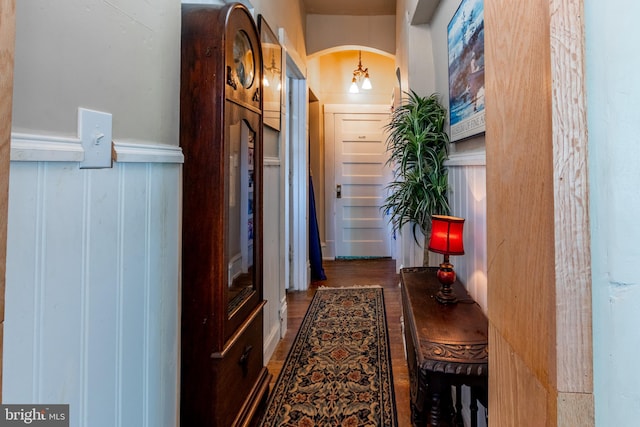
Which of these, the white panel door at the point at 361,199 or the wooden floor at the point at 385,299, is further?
the white panel door at the point at 361,199

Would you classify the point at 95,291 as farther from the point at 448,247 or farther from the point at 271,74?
the point at 271,74

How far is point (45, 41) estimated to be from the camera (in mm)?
688

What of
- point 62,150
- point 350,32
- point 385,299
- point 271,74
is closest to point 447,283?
point 62,150

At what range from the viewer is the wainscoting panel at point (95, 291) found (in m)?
0.65

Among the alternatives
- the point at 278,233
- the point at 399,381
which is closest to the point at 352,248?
the point at 278,233

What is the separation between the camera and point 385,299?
11.7 feet

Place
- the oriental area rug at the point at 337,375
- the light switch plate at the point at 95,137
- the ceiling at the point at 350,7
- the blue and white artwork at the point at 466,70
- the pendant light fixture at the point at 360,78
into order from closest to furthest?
the light switch plate at the point at 95,137 → the blue and white artwork at the point at 466,70 → the oriental area rug at the point at 337,375 → the ceiling at the point at 350,7 → the pendant light fixture at the point at 360,78

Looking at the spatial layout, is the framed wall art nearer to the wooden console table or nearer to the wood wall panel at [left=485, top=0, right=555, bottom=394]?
the wooden console table

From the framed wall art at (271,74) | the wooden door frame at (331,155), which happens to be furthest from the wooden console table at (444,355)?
the wooden door frame at (331,155)

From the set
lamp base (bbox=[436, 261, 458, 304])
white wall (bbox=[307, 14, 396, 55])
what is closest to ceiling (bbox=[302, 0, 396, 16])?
white wall (bbox=[307, 14, 396, 55])

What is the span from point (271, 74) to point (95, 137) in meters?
1.69

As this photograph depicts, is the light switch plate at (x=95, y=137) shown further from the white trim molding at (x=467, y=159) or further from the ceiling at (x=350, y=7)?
the ceiling at (x=350, y=7)

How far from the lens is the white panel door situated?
5.64 m

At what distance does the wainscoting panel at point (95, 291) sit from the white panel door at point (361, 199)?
178 inches
